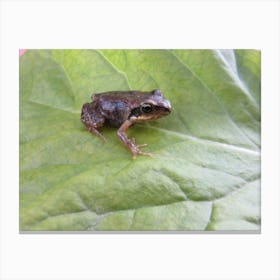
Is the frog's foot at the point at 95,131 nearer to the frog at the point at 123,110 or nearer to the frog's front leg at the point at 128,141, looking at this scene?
the frog at the point at 123,110

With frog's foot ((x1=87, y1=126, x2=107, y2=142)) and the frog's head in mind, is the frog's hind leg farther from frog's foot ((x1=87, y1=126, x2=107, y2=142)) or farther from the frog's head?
the frog's head

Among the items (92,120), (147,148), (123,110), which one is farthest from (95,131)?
(147,148)

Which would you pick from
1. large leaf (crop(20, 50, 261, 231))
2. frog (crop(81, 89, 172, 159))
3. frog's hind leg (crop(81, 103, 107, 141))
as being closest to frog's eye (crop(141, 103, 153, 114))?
frog (crop(81, 89, 172, 159))

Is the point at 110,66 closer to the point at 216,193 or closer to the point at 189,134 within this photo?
the point at 189,134

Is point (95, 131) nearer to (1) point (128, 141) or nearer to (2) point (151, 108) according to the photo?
(1) point (128, 141)

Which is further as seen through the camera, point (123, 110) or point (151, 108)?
point (123, 110)

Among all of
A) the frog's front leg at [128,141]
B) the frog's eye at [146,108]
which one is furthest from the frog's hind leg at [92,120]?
the frog's eye at [146,108]

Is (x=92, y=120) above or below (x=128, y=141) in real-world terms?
above
